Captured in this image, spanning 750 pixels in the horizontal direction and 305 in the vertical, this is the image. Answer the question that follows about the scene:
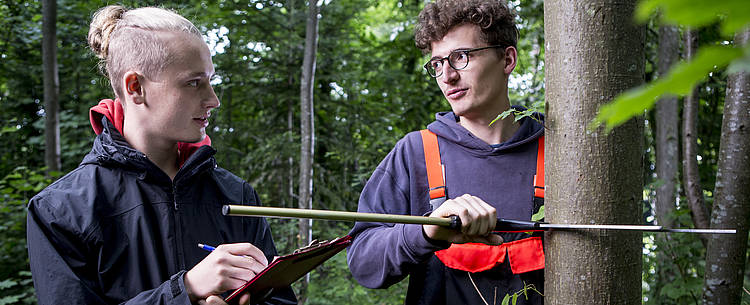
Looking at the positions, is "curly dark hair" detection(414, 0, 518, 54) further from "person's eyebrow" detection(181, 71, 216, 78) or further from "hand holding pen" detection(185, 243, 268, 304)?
"hand holding pen" detection(185, 243, 268, 304)

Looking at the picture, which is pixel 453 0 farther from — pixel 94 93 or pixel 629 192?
pixel 94 93

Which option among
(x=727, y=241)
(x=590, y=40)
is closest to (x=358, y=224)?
(x=590, y=40)

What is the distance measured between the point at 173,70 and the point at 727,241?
238 centimetres

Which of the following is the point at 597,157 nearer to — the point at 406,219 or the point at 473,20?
the point at 406,219

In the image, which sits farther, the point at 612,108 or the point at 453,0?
the point at 453,0

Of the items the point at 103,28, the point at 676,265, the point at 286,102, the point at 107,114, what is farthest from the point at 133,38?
the point at 286,102

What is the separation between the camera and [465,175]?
6.88 ft

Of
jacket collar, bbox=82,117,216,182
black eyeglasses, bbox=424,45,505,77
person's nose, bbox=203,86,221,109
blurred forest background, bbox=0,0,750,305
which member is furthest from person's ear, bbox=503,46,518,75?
blurred forest background, bbox=0,0,750,305

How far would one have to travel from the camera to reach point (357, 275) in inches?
81.6

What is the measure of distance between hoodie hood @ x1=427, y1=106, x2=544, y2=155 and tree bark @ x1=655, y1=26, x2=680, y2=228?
423cm

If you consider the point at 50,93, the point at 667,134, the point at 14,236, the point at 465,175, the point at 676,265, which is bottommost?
the point at 14,236

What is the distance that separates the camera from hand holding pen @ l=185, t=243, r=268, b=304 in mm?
1622

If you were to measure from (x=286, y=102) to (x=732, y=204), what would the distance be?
21.0ft

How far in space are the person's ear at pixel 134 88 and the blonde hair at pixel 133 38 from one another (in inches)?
1.4
